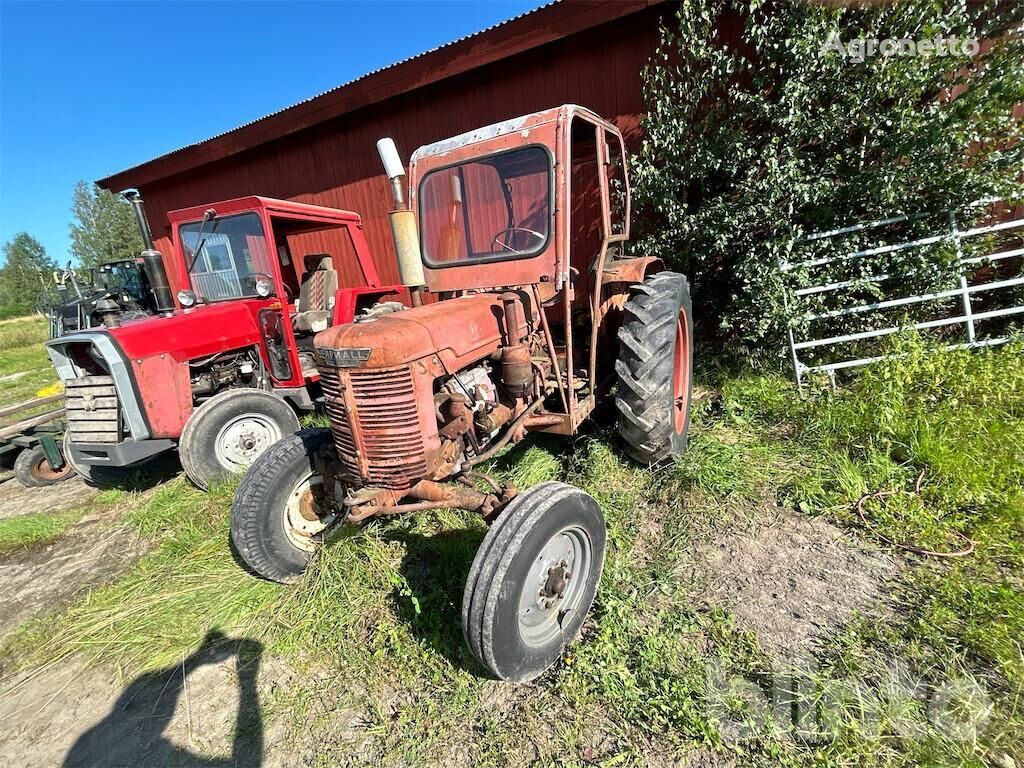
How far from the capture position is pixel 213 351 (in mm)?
3812

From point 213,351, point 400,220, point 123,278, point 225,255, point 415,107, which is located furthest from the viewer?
point 123,278

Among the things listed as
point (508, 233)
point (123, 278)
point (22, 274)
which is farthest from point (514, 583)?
point (22, 274)

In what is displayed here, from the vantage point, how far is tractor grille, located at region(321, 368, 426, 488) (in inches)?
73.8

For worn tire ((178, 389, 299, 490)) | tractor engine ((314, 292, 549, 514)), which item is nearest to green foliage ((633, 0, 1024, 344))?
tractor engine ((314, 292, 549, 514))

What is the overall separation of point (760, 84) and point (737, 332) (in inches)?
74.7

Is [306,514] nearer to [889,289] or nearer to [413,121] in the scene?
[889,289]

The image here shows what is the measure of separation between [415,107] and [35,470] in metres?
5.32

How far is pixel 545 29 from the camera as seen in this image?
4.34m

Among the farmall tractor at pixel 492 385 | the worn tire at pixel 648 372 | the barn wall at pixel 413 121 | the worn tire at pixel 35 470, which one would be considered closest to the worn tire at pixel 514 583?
the farmall tractor at pixel 492 385

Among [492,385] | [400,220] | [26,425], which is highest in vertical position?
[400,220]

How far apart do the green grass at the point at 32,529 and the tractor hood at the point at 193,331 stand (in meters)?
1.39

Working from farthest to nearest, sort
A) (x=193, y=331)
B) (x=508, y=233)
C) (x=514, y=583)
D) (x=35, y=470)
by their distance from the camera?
(x=35, y=470) < (x=193, y=331) < (x=508, y=233) < (x=514, y=583)

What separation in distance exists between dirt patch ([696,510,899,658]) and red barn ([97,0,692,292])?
3.78m

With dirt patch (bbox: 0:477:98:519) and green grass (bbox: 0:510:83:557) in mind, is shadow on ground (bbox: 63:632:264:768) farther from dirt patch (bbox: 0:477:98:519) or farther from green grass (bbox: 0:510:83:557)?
dirt patch (bbox: 0:477:98:519)
